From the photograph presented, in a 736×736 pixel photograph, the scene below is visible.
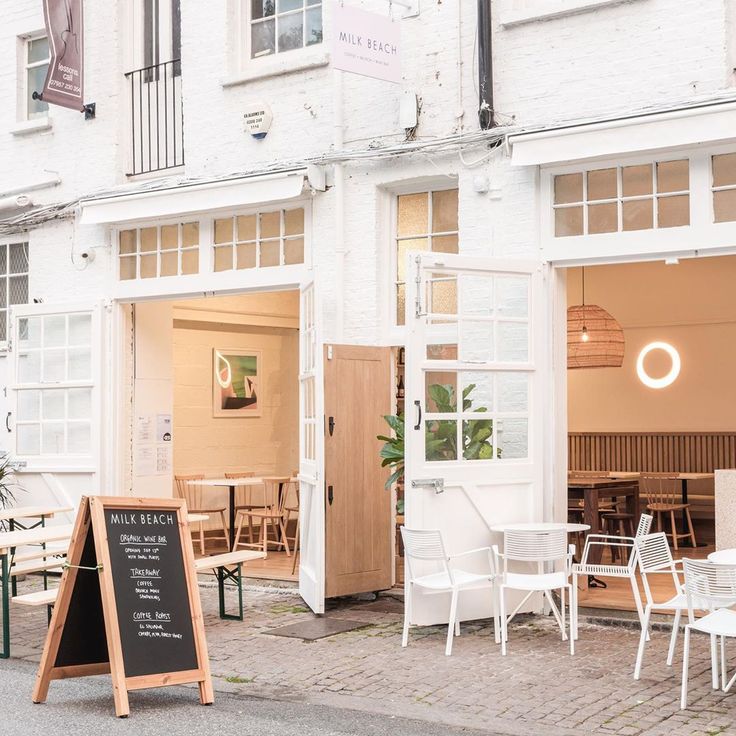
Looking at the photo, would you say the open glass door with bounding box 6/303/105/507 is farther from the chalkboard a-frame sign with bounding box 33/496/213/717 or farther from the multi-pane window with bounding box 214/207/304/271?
the chalkboard a-frame sign with bounding box 33/496/213/717

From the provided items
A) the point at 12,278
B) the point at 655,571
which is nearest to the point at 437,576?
the point at 655,571

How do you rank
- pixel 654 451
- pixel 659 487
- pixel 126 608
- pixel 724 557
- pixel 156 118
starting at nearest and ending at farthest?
pixel 126 608 → pixel 724 557 → pixel 156 118 → pixel 659 487 → pixel 654 451

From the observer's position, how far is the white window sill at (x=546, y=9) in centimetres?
851

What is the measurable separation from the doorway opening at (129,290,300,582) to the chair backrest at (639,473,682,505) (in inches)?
151

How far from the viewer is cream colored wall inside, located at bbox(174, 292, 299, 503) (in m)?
13.3

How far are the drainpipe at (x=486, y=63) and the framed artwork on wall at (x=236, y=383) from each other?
18.8ft

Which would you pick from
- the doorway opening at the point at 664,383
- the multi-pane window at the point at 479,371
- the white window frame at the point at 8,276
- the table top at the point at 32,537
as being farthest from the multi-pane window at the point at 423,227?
the doorway opening at the point at 664,383

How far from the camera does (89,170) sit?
37.7 feet

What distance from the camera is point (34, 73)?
12.2 metres

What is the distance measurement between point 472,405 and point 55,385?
4.56 m

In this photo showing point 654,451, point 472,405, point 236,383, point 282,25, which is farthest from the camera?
point 654,451

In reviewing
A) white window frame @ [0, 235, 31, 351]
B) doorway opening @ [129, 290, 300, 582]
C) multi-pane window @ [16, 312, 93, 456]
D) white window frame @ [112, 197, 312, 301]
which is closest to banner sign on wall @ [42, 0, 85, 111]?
white window frame @ [112, 197, 312, 301]

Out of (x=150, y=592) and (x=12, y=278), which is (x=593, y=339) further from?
(x=150, y=592)

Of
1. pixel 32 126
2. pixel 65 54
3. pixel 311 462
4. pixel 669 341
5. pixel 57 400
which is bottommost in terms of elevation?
pixel 311 462
